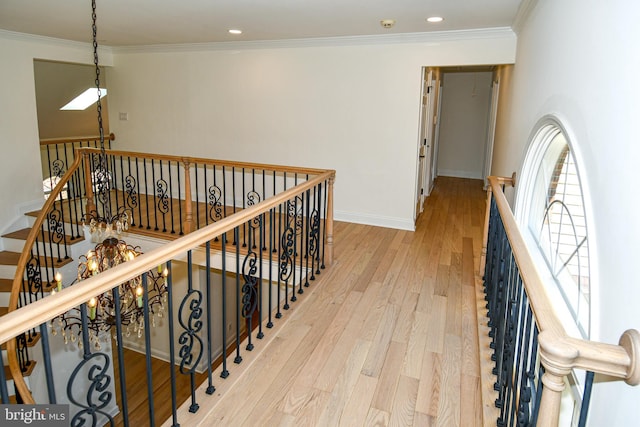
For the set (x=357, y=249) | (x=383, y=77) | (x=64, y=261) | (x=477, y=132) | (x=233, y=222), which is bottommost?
(x=64, y=261)

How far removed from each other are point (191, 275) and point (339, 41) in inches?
177

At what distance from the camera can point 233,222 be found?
7.55 ft

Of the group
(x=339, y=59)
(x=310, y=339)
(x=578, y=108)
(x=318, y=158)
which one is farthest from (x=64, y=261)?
(x=578, y=108)

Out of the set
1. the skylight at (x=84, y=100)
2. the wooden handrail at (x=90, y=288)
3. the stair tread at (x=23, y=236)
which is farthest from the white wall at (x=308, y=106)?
the wooden handrail at (x=90, y=288)

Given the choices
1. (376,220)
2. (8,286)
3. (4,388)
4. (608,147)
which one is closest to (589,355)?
(608,147)

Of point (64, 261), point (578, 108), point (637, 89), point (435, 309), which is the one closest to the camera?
point (637, 89)

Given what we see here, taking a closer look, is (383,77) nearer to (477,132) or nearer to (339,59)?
(339,59)

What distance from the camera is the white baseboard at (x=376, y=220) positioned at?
18.9ft

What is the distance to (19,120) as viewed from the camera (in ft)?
19.5

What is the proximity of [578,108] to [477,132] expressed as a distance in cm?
811

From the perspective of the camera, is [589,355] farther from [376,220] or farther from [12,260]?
[12,260]

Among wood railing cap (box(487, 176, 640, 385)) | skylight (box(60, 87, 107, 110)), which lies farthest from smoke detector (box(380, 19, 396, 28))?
skylight (box(60, 87, 107, 110))

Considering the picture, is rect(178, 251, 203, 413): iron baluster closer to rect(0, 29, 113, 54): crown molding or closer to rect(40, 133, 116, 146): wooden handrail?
rect(0, 29, 113, 54): crown molding

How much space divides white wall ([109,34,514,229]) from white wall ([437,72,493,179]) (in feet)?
15.5
